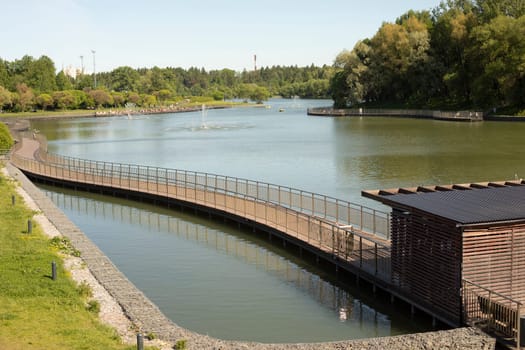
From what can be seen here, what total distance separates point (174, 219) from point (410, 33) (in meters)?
117

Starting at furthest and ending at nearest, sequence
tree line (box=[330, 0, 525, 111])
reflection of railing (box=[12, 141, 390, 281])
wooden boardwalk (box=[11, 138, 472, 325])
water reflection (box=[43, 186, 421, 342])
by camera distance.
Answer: tree line (box=[330, 0, 525, 111])
reflection of railing (box=[12, 141, 390, 281])
wooden boardwalk (box=[11, 138, 472, 325])
water reflection (box=[43, 186, 421, 342])

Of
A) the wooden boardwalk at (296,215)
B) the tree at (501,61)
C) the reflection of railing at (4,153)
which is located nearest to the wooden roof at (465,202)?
the wooden boardwalk at (296,215)

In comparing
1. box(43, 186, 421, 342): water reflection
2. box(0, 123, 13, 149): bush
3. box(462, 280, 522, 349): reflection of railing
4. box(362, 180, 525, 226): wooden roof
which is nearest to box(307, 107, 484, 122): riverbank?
box(0, 123, 13, 149): bush

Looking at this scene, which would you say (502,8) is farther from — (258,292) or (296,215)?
(258,292)

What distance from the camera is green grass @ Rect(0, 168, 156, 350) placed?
56.8 ft

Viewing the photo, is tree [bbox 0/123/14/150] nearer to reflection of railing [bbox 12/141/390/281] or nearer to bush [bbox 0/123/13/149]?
bush [bbox 0/123/13/149]

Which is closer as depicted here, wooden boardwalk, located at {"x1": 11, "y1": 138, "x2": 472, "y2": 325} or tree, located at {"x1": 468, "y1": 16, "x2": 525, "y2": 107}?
wooden boardwalk, located at {"x1": 11, "y1": 138, "x2": 472, "y2": 325}

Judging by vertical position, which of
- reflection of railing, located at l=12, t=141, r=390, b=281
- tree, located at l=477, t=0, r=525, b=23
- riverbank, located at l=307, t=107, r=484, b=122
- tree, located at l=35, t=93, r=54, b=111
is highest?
tree, located at l=477, t=0, r=525, b=23

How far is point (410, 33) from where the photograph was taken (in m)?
146

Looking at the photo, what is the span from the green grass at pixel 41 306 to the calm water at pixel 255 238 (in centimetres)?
366

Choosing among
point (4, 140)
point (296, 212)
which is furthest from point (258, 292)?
point (4, 140)

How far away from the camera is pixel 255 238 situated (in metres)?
34.4

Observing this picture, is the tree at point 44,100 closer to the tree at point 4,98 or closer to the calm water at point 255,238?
the tree at point 4,98

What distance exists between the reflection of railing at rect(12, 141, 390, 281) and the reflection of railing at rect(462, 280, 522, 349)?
180 inches
